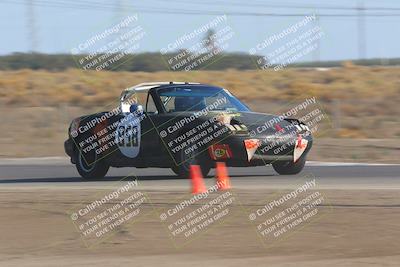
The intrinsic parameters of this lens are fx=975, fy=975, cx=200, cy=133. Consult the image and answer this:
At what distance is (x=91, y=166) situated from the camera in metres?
16.5

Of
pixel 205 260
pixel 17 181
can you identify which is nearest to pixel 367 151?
pixel 17 181

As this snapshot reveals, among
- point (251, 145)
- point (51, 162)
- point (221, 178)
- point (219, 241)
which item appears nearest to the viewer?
point (219, 241)

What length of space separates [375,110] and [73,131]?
71.6 feet

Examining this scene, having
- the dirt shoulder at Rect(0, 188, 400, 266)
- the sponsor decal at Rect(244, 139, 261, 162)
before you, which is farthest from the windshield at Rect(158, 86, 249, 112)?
the dirt shoulder at Rect(0, 188, 400, 266)

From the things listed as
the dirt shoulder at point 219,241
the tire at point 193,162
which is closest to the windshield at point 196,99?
the tire at point 193,162

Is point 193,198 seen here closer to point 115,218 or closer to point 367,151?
point 115,218

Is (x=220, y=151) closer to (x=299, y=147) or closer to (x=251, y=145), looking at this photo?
(x=251, y=145)

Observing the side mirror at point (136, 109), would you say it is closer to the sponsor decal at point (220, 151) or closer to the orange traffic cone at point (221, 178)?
the sponsor decal at point (220, 151)

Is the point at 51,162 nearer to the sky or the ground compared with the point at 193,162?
nearer to the ground

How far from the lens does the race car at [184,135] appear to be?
49.0ft

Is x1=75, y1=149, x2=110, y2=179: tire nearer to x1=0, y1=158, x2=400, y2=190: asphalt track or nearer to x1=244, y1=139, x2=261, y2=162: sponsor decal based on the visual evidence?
x1=0, y1=158, x2=400, y2=190: asphalt track

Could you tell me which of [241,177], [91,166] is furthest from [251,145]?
[91,166]

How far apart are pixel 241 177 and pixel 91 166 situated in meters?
2.54

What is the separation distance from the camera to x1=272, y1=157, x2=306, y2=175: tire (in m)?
15.8
